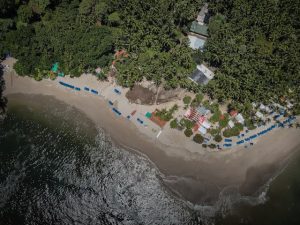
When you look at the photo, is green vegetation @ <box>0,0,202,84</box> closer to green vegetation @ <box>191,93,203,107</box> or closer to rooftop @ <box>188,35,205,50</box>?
rooftop @ <box>188,35,205,50</box>

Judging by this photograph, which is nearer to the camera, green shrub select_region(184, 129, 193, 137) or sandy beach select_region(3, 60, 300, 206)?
sandy beach select_region(3, 60, 300, 206)

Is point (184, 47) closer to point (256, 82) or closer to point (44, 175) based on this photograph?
point (256, 82)

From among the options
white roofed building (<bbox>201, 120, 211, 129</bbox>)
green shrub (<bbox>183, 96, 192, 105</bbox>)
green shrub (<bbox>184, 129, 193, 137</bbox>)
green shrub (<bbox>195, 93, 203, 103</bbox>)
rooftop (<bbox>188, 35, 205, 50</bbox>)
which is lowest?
green shrub (<bbox>184, 129, 193, 137</bbox>)

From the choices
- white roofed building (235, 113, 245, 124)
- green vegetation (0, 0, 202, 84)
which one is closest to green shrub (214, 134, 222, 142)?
white roofed building (235, 113, 245, 124)

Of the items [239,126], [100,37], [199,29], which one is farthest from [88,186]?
[199,29]

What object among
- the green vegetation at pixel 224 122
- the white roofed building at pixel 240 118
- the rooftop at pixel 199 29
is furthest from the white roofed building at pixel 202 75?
the white roofed building at pixel 240 118

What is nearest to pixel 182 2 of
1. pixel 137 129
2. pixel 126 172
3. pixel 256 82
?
pixel 256 82

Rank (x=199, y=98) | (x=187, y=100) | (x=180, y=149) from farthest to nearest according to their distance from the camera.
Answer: (x=199, y=98) → (x=187, y=100) → (x=180, y=149)

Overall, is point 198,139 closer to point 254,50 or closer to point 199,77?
point 199,77
